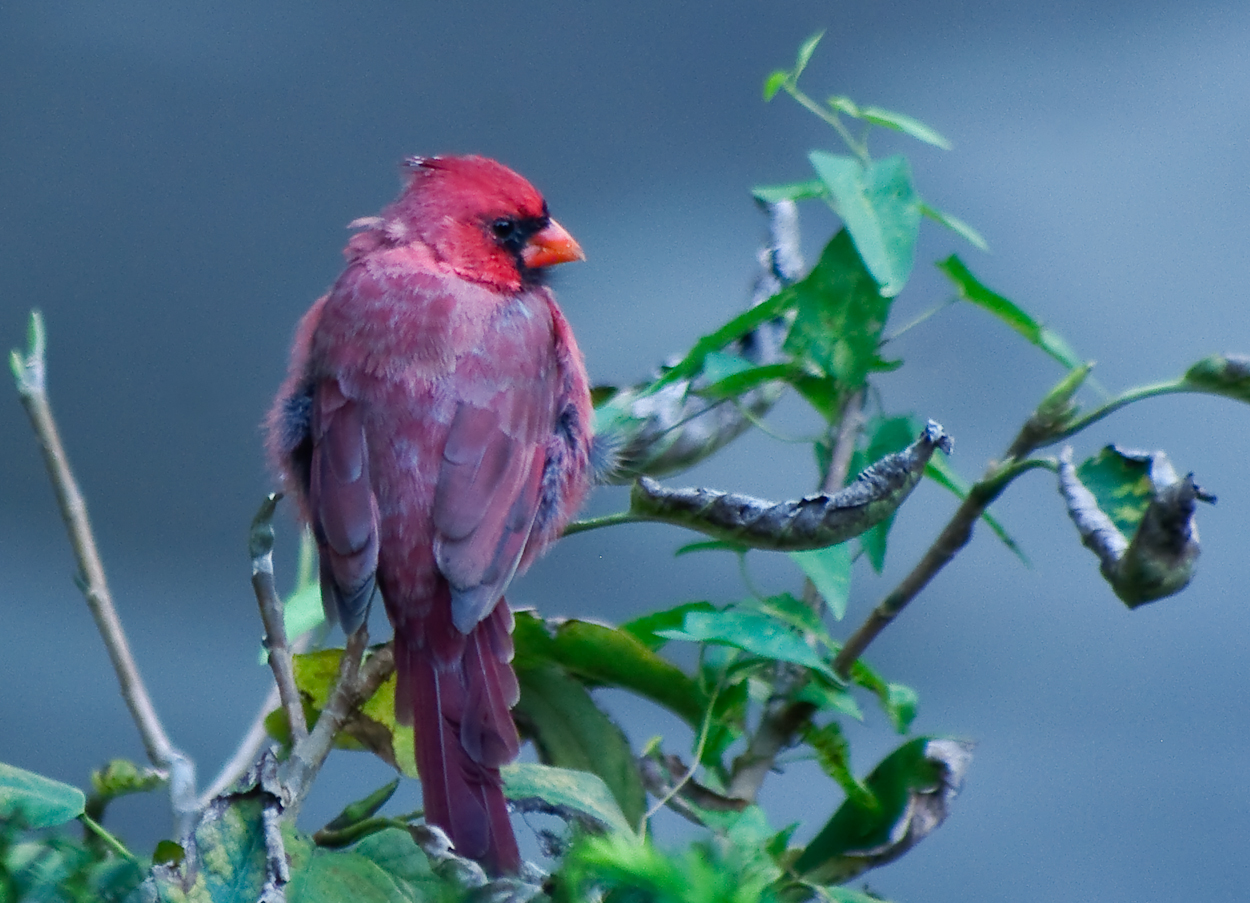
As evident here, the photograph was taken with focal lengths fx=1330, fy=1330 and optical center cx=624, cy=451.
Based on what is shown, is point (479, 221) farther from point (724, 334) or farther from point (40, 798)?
point (40, 798)

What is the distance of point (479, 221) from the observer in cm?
142

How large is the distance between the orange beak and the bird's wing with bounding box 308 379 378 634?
0.98 feet

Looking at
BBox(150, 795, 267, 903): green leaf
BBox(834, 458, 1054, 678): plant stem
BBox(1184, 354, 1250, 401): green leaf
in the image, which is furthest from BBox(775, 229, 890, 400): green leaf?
BBox(150, 795, 267, 903): green leaf

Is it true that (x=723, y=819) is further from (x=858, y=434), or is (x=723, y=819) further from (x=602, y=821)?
(x=858, y=434)

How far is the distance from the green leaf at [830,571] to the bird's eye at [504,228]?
1.61ft

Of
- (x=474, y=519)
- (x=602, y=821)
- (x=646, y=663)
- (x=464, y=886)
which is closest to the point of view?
(x=464, y=886)

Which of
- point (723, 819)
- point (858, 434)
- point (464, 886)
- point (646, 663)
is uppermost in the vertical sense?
point (858, 434)

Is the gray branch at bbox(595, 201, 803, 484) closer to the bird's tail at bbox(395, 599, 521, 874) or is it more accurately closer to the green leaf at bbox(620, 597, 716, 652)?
the green leaf at bbox(620, 597, 716, 652)

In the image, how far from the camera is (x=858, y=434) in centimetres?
131

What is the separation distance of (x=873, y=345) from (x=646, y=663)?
372 millimetres

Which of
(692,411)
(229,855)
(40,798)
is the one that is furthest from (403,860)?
(692,411)

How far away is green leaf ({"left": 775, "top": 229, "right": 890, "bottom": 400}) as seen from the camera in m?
1.24

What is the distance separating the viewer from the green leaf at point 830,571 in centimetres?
119

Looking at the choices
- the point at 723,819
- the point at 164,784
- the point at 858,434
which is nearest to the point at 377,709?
the point at 164,784
